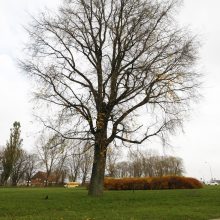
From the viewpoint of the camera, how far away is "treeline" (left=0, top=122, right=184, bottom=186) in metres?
23.1

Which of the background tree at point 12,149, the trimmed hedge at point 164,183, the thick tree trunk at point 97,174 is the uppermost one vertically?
the background tree at point 12,149

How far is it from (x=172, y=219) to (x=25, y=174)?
4479 inches

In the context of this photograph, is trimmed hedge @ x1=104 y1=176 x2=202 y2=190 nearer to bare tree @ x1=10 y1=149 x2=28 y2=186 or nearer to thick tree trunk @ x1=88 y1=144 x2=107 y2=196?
thick tree trunk @ x1=88 y1=144 x2=107 y2=196

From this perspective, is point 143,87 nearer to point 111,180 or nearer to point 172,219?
point 172,219

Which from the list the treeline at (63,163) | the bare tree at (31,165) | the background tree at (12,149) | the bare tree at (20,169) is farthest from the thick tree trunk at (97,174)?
the bare tree at (31,165)

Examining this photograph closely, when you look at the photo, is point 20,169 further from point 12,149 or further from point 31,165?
point 12,149

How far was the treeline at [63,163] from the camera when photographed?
23062mm

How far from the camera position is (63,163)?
80.0 ft

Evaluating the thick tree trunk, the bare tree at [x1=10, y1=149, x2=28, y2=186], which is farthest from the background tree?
the thick tree trunk

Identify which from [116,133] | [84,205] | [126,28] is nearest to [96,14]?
[126,28]

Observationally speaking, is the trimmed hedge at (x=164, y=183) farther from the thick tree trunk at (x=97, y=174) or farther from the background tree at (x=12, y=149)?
the background tree at (x=12, y=149)

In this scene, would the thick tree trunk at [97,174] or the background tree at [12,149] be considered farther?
the background tree at [12,149]

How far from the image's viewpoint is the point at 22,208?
52.1ft

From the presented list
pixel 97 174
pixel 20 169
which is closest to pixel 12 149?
pixel 20 169
